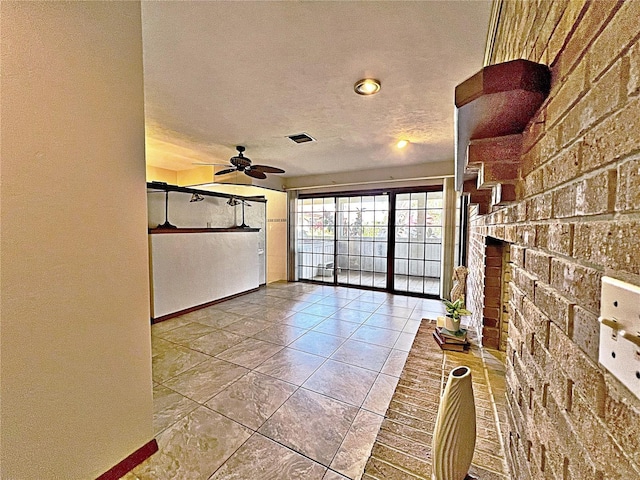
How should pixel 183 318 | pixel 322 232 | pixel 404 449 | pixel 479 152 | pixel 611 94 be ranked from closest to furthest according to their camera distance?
pixel 611 94 < pixel 479 152 < pixel 404 449 < pixel 183 318 < pixel 322 232

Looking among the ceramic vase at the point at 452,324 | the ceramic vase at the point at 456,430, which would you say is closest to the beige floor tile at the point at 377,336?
the ceramic vase at the point at 452,324

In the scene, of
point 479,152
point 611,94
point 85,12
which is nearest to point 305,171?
point 85,12

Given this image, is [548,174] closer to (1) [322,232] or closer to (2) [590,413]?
(2) [590,413]

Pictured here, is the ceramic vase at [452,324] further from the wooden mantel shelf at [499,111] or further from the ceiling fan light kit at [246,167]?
the ceiling fan light kit at [246,167]

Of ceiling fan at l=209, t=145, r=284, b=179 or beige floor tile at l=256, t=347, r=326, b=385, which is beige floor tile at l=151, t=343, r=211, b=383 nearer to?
beige floor tile at l=256, t=347, r=326, b=385

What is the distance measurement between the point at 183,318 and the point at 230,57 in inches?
132

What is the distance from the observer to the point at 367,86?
2219 mm

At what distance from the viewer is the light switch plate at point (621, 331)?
34 cm

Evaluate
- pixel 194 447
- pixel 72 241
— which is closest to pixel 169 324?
pixel 194 447

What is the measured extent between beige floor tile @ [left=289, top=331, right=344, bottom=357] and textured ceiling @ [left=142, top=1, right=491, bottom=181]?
246cm

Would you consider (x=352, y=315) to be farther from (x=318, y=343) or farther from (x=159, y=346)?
(x=159, y=346)

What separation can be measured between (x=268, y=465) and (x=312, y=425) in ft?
1.25

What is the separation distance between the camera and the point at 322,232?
620 centimetres

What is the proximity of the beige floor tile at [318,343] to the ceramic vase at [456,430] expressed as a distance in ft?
5.76
